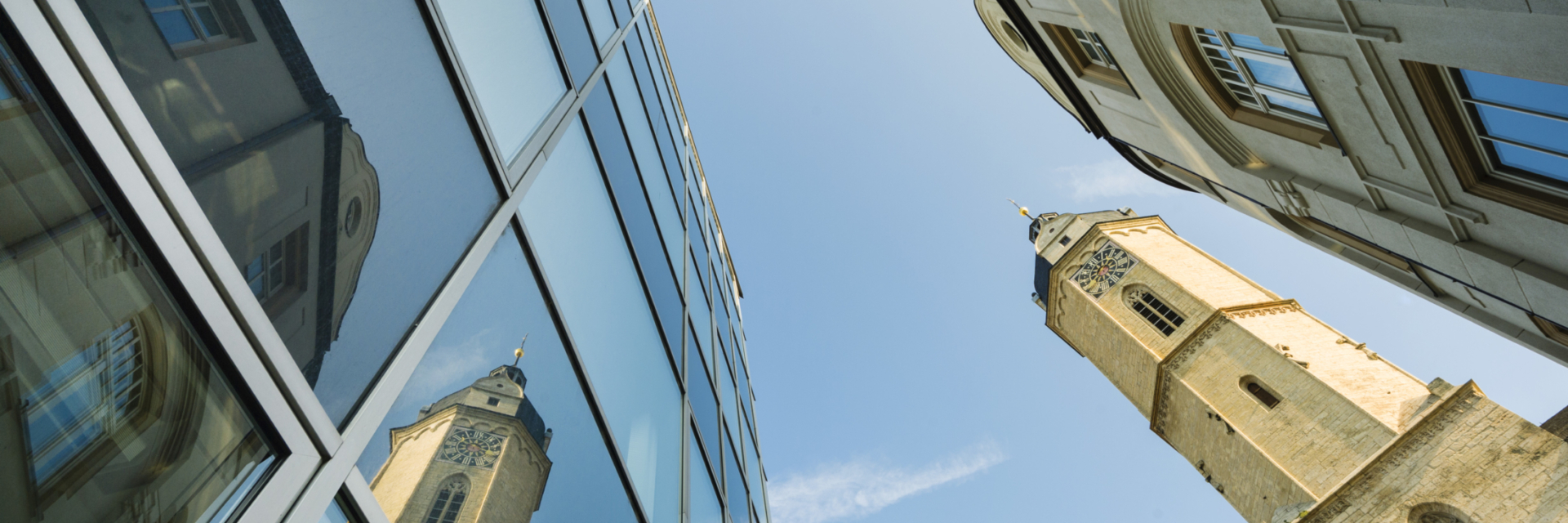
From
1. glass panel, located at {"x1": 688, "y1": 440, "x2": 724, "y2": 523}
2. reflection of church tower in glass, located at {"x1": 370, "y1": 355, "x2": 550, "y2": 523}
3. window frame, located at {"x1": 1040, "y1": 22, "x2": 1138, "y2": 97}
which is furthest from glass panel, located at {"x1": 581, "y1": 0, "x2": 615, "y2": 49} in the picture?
window frame, located at {"x1": 1040, "y1": 22, "x2": 1138, "y2": 97}

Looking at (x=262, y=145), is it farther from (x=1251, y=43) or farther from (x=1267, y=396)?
(x=1267, y=396)

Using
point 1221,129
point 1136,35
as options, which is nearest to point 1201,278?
point 1221,129

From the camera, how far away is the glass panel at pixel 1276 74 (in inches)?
314

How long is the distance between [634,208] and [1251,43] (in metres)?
7.27

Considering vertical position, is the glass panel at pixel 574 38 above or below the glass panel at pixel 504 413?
above

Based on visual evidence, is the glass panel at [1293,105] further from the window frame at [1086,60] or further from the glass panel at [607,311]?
the glass panel at [607,311]

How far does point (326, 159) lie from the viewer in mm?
2676

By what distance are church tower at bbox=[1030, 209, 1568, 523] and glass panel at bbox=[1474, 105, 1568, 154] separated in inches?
728

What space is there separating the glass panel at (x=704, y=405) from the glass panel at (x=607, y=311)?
1.07 metres

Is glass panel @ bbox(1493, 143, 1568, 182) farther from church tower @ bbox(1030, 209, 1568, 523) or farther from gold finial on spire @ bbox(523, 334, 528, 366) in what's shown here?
church tower @ bbox(1030, 209, 1568, 523)

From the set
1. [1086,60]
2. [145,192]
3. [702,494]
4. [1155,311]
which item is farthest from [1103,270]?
[145,192]

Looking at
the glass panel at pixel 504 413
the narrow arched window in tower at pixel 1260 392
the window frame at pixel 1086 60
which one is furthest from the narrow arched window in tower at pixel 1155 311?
the glass panel at pixel 504 413

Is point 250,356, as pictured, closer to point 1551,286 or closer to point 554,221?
point 554,221

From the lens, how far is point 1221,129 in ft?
35.1
